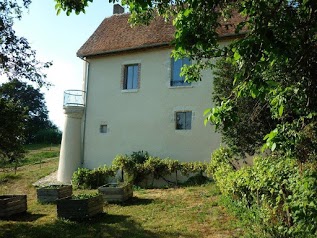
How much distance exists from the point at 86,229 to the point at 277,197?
5.46 metres

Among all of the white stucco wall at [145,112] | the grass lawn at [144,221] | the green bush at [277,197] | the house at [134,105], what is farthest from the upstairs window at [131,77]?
the green bush at [277,197]

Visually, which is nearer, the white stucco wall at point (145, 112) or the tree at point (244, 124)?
the tree at point (244, 124)

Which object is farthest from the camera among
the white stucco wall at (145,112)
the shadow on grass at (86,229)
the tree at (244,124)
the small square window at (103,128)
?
the small square window at (103,128)

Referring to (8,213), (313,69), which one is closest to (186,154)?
(8,213)

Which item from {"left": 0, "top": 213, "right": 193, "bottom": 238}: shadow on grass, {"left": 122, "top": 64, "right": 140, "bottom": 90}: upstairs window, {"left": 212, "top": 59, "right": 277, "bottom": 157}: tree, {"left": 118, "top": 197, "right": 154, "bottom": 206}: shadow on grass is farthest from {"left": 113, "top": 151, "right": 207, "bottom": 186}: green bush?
{"left": 0, "top": 213, "right": 193, "bottom": 238}: shadow on grass

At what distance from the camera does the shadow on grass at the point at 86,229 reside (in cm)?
788

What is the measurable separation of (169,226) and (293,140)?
18.3 feet

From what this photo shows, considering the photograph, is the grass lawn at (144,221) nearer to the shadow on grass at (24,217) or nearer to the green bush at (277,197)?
the shadow on grass at (24,217)

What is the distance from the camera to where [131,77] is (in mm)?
19109

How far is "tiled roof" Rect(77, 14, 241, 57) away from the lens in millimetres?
18250

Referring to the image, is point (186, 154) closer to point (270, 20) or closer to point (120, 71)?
point (120, 71)

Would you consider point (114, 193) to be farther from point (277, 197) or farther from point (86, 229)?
point (277, 197)

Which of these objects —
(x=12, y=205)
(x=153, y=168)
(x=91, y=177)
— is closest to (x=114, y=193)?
(x=12, y=205)

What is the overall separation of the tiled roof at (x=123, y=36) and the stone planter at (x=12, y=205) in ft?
35.2
